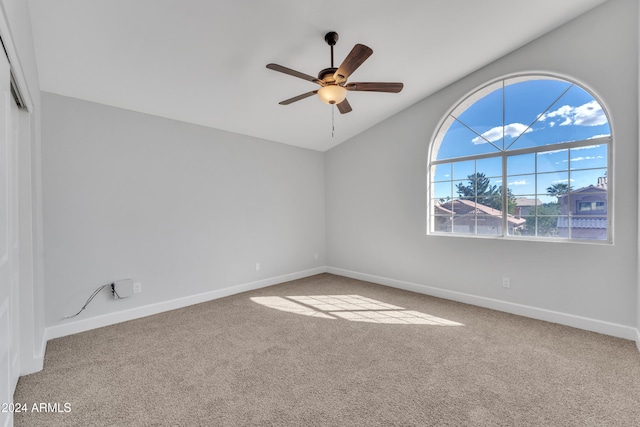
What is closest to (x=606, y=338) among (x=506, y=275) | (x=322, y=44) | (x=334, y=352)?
(x=506, y=275)

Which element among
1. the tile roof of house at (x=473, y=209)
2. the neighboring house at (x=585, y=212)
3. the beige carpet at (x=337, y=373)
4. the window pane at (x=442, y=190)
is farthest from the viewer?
the window pane at (x=442, y=190)

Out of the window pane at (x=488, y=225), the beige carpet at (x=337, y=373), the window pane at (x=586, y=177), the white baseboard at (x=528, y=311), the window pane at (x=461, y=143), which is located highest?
the window pane at (x=461, y=143)

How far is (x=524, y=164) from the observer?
329cm

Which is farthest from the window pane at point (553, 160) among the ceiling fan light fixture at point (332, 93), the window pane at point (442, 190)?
the ceiling fan light fixture at point (332, 93)

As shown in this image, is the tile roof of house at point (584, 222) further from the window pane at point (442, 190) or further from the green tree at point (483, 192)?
the window pane at point (442, 190)

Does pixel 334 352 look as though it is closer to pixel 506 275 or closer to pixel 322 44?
pixel 506 275

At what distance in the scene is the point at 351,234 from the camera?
4902 mm

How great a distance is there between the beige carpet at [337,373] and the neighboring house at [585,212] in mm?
990

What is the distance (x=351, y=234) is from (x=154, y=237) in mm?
2949

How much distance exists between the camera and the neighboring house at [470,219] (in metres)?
3.45

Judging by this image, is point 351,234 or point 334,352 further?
point 351,234

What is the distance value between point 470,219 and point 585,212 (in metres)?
1.10

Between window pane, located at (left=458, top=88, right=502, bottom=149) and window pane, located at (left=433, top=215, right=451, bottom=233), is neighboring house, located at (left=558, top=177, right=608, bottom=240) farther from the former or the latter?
window pane, located at (left=433, top=215, right=451, bottom=233)

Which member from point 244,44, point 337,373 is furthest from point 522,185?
point 244,44
